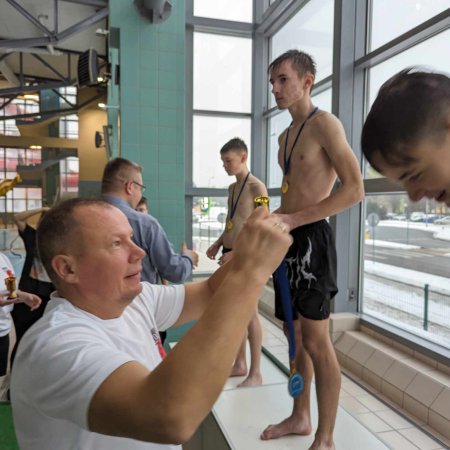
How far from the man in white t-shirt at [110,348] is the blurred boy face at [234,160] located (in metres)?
2.03

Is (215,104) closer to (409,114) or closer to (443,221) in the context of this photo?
(443,221)

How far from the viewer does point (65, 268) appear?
897 millimetres

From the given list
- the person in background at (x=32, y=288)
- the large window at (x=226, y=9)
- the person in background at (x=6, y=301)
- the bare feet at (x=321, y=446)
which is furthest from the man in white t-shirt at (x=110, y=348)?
the large window at (x=226, y=9)

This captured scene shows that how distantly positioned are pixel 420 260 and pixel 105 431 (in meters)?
3.24

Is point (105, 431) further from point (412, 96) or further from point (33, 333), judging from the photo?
point (412, 96)

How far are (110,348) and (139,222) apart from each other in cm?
145

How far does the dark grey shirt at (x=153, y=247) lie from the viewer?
212cm

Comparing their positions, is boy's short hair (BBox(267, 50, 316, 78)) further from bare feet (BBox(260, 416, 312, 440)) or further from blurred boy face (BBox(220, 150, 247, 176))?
bare feet (BBox(260, 416, 312, 440))

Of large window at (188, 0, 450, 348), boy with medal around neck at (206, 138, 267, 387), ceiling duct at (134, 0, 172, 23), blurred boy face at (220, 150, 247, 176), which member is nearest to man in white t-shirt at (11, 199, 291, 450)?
large window at (188, 0, 450, 348)

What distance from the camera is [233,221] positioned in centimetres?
297

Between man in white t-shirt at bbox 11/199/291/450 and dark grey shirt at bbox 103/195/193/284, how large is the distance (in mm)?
1138

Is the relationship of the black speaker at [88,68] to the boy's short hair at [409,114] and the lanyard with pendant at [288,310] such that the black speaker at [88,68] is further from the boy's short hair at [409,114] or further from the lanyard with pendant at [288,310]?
the boy's short hair at [409,114]

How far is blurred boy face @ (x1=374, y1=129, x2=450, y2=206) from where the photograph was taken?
0.70m

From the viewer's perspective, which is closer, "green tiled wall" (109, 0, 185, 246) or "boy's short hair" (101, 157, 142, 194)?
"boy's short hair" (101, 157, 142, 194)
